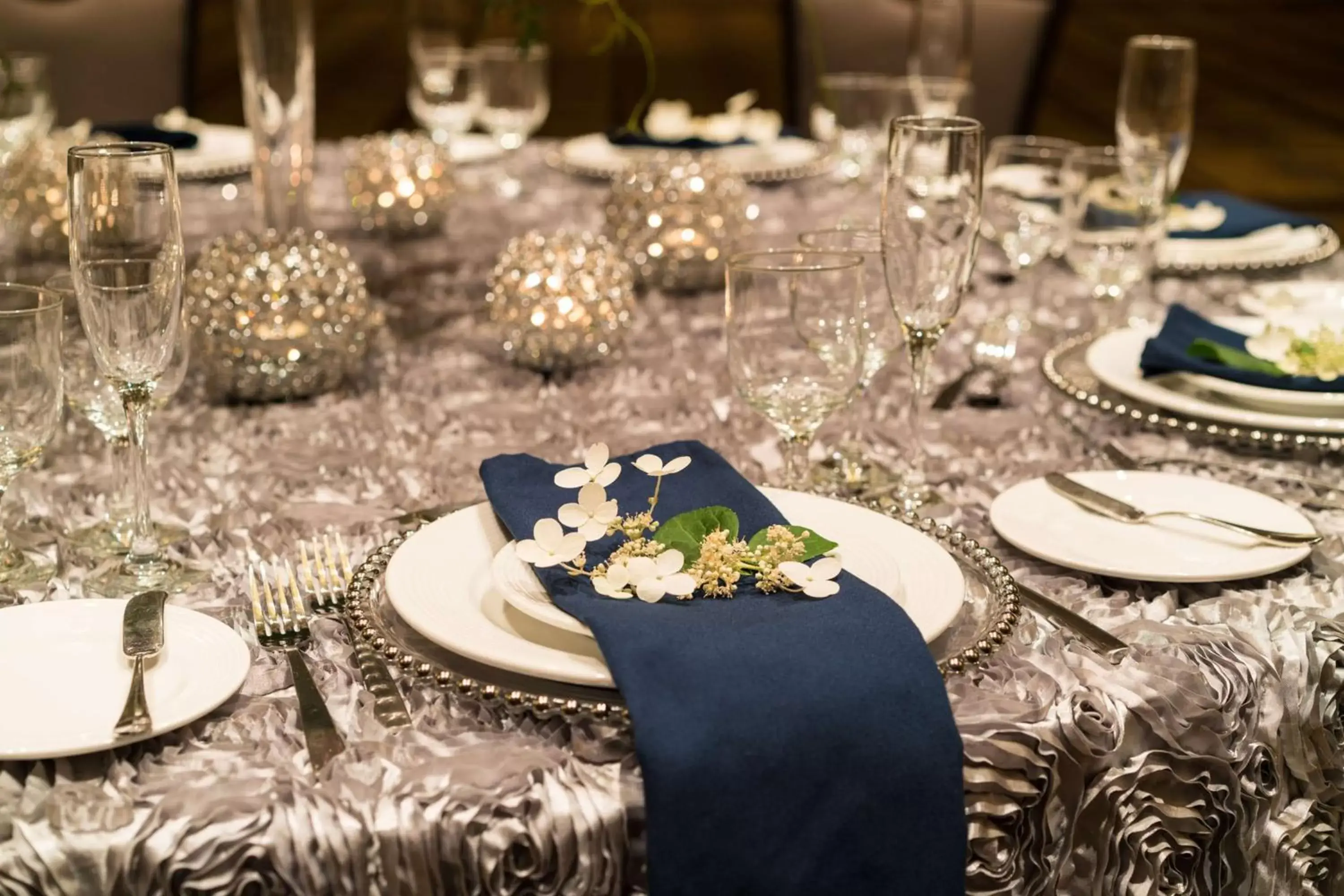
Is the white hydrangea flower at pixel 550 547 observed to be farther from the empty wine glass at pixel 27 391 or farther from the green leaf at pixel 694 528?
the empty wine glass at pixel 27 391

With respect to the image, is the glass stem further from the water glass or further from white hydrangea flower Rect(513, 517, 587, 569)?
the water glass

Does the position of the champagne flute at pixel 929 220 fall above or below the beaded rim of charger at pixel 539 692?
above

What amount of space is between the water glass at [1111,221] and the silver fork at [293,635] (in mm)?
948

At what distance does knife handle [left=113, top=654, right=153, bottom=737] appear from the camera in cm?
73

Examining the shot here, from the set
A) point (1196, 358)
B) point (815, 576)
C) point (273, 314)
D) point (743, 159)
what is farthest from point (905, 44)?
point (815, 576)

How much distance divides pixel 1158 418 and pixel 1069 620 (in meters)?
0.42

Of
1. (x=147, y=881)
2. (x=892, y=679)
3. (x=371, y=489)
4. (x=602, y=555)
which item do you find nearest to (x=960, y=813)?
(x=892, y=679)

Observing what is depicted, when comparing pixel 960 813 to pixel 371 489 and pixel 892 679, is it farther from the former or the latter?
pixel 371 489

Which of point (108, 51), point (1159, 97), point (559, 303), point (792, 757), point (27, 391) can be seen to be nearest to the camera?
point (792, 757)

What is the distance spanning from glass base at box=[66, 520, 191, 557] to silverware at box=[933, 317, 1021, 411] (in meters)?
0.73

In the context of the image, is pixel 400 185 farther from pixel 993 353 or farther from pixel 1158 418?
pixel 1158 418

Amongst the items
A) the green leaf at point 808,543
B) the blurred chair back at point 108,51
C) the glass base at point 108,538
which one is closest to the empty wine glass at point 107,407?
the glass base at point 108,538

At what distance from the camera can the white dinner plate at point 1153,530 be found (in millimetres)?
962

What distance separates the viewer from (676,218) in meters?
1.70
